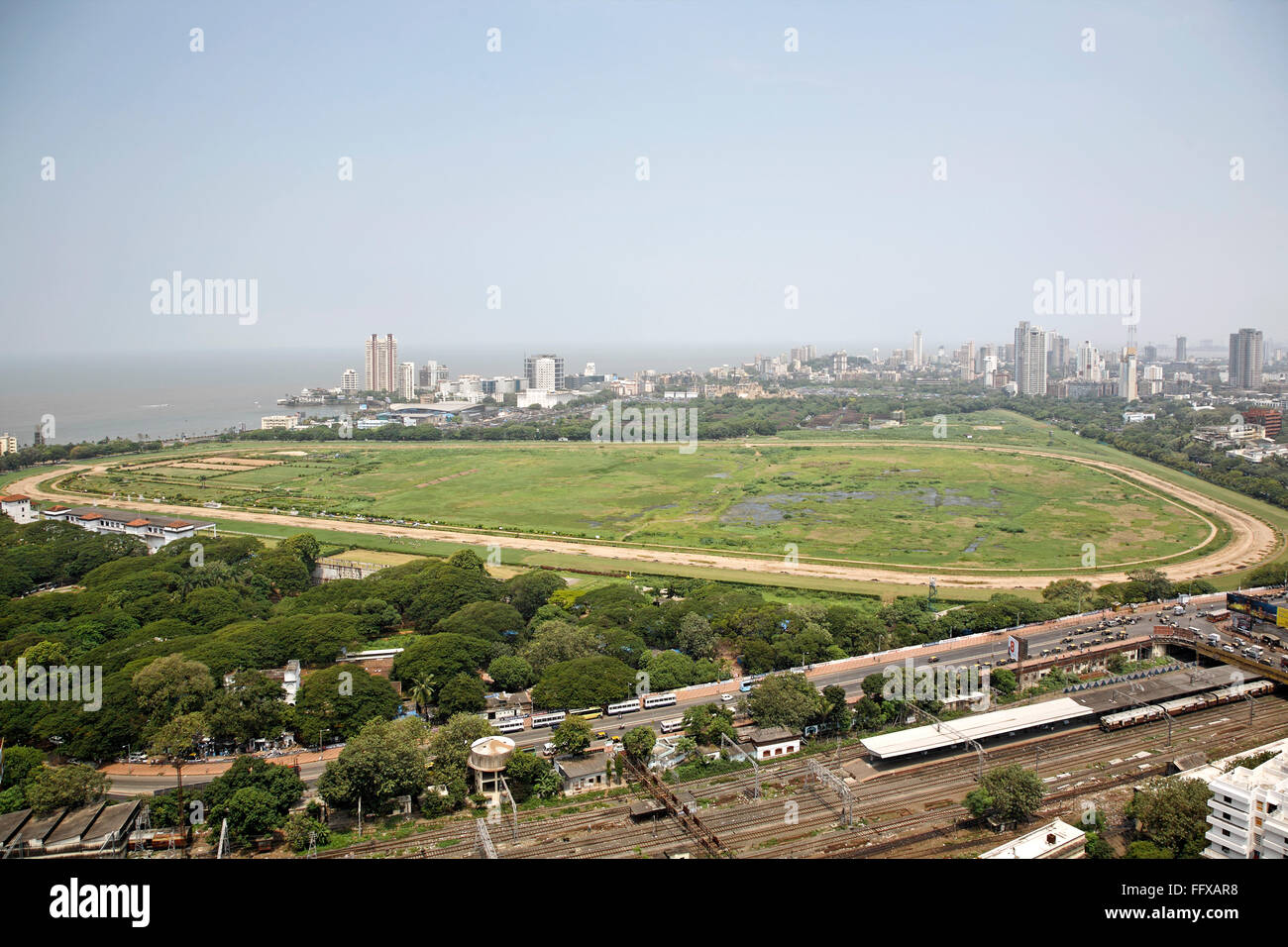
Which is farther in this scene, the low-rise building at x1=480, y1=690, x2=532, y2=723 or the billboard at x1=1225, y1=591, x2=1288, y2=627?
the billboard at x1=1225, y1=591, x2=1288, y2=627

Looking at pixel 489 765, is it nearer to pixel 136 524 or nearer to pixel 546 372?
pixel 136 524

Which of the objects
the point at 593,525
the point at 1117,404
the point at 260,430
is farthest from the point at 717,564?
the point at 1117,404

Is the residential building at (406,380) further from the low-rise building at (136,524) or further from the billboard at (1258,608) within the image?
the billboard at (1258,608)

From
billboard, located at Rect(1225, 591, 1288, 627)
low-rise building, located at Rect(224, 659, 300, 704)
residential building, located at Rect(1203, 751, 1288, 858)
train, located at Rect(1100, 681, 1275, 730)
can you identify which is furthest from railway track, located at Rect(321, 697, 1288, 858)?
low-rise building, located at Rect(224, 659, 300, 704)

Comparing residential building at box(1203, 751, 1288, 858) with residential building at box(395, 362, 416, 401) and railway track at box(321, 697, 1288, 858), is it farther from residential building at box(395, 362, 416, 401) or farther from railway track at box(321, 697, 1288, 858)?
residential building at box(395, 362, 416, 401)
